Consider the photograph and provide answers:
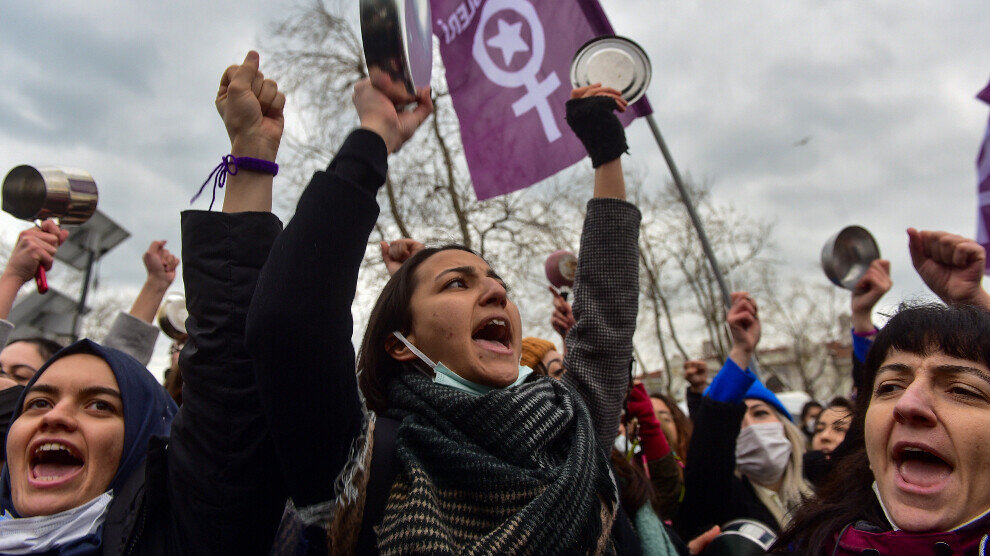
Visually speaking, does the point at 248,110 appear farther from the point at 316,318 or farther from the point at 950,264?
the point at 950,264

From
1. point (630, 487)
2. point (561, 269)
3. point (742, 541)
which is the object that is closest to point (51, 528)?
point (630, 487)

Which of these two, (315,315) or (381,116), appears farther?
(381,116)

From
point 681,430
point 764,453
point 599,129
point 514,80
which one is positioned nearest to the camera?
point 599,129

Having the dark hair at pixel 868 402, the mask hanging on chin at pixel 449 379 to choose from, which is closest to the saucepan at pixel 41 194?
the mask hanging on chin at pixel 449 379

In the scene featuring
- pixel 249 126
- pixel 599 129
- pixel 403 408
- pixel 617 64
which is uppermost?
pixel 617 64

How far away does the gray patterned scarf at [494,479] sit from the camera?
3.93ft

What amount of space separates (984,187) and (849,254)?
109 centimetres

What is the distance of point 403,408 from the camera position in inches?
61.5

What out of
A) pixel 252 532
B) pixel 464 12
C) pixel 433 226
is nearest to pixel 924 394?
pixel 252 532

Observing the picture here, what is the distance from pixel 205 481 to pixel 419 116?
2.88ft

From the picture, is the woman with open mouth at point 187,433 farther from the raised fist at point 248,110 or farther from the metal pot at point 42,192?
the metal pot at point 42,192

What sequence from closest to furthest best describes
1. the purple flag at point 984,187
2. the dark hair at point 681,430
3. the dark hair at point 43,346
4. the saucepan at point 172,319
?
the dark hair at point 43,346 → the purple flag at point 984,187 → the saucepan at point 172,319 → the dark hair at point 681,430

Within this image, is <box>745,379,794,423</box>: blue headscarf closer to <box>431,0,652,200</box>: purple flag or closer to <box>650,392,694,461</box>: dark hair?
<box>650,392,694,461</box>: dark hair

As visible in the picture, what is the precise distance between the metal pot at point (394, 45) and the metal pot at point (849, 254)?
260 cm
